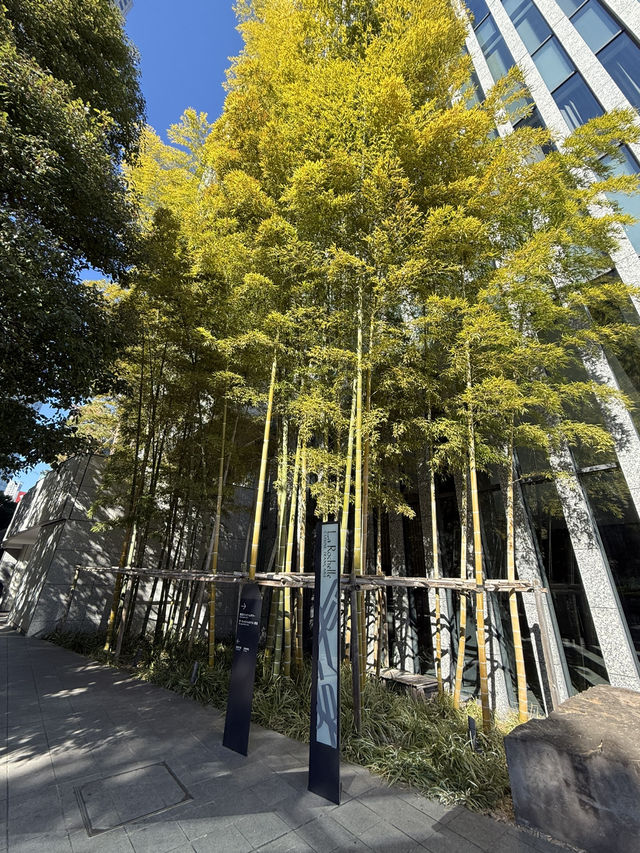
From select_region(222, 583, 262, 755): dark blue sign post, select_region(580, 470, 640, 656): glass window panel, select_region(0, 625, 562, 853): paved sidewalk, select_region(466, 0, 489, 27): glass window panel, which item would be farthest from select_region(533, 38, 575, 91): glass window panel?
select_region(0, 625, 562, 853): paved sidewalk

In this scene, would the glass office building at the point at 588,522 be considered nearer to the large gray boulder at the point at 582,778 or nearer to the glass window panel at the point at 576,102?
the glass window panel at the point at 576,102

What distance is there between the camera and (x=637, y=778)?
5.41 ft

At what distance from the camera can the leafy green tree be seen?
322 centimetres

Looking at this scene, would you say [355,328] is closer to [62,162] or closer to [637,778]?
[62,162]

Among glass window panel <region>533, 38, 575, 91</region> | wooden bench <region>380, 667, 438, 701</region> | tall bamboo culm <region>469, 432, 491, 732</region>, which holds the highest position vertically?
glass window panel <region>533, 38, 575, 91</region>

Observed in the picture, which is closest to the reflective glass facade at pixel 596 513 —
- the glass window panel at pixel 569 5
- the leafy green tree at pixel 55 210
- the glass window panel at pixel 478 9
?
the glass window panel at pixel 569 5

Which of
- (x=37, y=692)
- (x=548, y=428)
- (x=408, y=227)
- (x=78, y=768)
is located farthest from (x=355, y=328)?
(x=37, y=692)

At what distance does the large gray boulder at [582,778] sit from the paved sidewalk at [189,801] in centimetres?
24

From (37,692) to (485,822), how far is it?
488 cm

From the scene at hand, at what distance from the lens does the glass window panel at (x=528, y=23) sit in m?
6.21

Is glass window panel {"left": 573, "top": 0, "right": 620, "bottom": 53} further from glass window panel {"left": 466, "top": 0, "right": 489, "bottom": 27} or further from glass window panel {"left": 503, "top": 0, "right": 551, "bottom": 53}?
glass window panel {"left": 466, "top": 0, "right": 489, "bottom": 27}

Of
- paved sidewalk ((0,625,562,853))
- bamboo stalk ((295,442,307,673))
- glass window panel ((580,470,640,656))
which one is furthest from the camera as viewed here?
Answer: bamboo stalk ((295,442,307,673))

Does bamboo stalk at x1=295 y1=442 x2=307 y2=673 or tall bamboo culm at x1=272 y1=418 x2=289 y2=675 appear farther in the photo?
bamboo stalk at x1=295 y1=442 x2=307 y2=673

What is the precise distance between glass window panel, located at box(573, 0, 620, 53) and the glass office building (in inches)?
0.7
